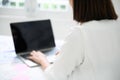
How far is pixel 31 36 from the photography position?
5.77 ft

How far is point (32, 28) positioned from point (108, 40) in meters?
0.75

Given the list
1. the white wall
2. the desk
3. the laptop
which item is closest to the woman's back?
the desk

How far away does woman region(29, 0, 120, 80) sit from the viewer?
1.14m

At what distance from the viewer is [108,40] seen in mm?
1230

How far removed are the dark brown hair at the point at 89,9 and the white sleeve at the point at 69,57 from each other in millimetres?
123

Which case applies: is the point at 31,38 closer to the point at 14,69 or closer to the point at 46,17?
the point at 14,69

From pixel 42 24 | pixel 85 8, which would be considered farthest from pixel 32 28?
pixel 85 8

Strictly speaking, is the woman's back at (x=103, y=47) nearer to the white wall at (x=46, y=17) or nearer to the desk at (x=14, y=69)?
the desk at (x=14, y=69)

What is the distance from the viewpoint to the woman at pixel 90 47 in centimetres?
114

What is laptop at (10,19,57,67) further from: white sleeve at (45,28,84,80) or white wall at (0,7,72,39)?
white wall at (0,7,72,39)

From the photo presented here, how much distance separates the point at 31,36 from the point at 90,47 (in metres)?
0.72

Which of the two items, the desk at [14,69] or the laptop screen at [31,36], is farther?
the laptop screen at [31,36]

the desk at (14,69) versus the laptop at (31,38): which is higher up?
the laptop at (31,38)

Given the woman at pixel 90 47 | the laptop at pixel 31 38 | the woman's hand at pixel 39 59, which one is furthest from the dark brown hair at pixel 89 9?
the laptop at pixel 31 38
